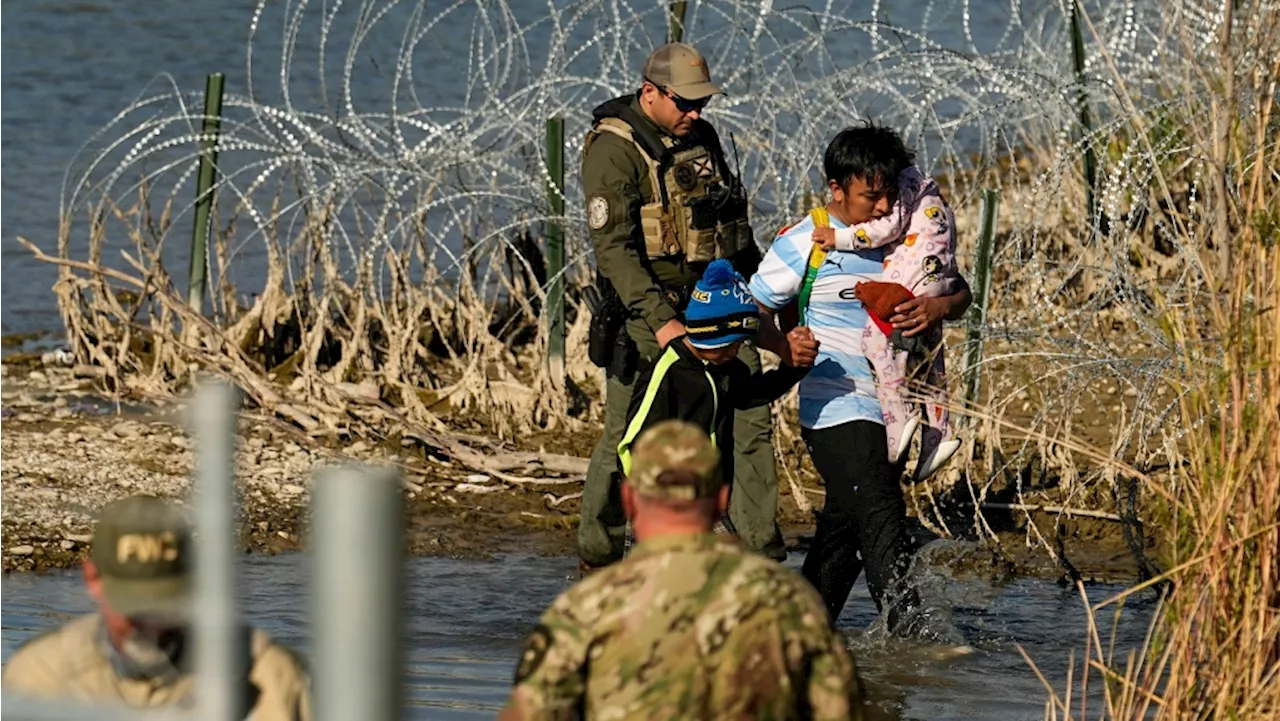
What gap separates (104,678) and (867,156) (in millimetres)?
3127

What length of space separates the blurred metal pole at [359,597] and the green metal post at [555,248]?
20.8ft

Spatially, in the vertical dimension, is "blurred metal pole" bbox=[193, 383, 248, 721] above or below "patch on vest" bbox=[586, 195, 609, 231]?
below

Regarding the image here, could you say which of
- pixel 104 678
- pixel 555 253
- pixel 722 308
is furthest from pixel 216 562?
pixel 555 253

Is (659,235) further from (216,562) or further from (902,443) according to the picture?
(216,562)

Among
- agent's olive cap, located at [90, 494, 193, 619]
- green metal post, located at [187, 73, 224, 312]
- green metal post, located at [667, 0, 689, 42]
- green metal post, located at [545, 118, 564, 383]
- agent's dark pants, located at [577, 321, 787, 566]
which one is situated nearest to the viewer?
agent's olive cap, located at [90, 494, 193, 619]

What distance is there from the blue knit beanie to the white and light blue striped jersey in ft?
0.64

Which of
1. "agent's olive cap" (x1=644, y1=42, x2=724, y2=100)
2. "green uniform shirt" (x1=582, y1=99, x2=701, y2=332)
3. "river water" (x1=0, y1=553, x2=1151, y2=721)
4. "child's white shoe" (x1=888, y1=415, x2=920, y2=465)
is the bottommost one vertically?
"river water" (x1=0, y1=553, x2=1151, y2=721)

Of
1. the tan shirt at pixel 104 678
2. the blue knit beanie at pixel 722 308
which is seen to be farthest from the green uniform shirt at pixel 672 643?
the blue knit beanie at pixel 722 308

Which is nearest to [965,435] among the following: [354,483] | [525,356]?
[525,356]

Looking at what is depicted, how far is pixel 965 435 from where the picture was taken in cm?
769

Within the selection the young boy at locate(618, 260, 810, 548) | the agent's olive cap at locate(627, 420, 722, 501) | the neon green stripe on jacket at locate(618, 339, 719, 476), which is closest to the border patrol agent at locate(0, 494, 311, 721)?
the agent's olive cap at locate(627, 420, 722, 501)

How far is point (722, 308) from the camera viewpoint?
19.8ft

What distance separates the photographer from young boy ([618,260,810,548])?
603cm

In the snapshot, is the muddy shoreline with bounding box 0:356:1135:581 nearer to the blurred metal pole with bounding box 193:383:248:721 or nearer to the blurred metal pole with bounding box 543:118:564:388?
the blurred metal pole with bounding box 543:118:564:388
